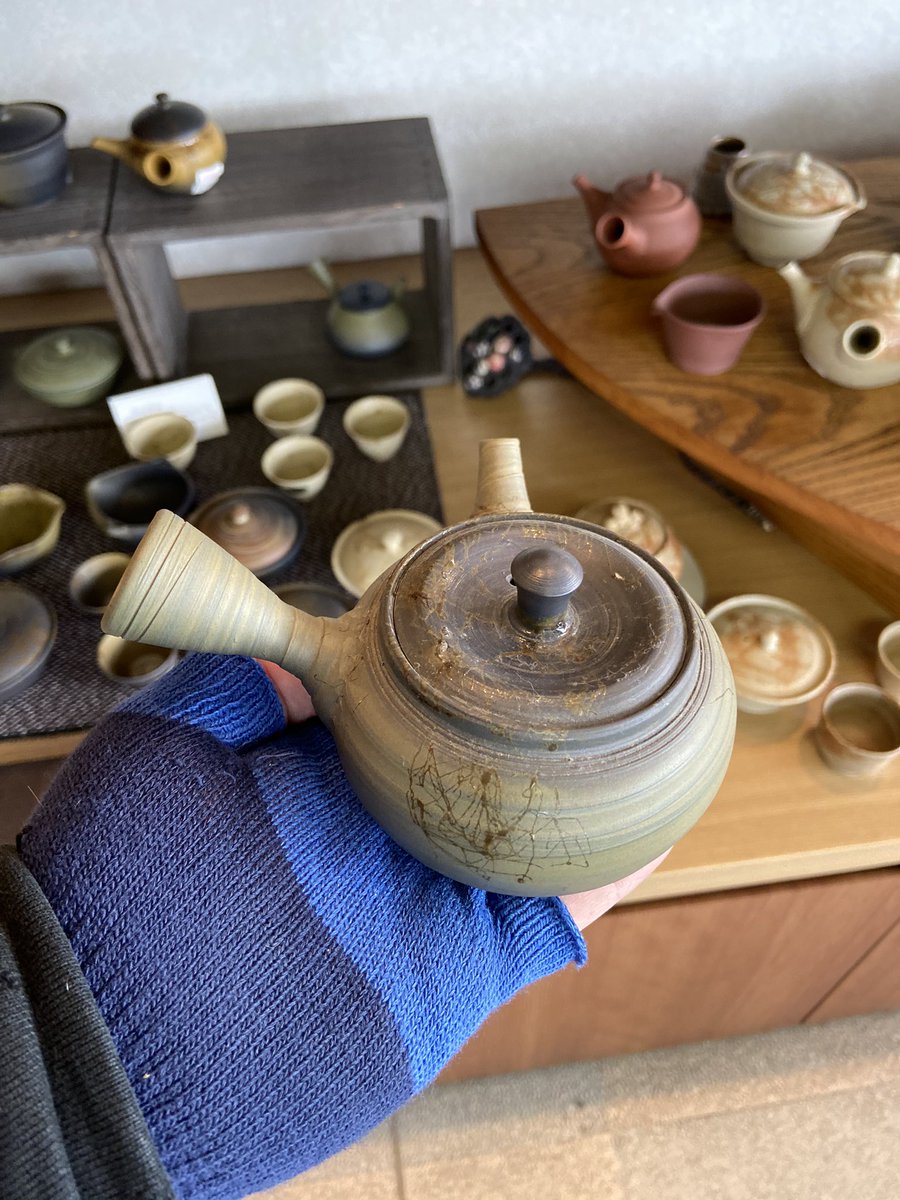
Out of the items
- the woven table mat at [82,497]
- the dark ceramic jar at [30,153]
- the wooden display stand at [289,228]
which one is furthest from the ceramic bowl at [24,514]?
the dark ceramic jar at [30,153]

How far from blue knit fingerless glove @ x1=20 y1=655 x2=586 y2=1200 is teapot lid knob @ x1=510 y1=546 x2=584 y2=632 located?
0.29 meters

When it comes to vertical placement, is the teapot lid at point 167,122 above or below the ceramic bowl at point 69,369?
above

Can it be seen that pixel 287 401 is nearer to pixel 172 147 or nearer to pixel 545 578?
pixel 172 147

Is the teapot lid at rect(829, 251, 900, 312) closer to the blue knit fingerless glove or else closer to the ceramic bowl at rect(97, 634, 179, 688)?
the blue knit fingerless glove

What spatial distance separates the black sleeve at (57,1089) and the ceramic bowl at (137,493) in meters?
0.69

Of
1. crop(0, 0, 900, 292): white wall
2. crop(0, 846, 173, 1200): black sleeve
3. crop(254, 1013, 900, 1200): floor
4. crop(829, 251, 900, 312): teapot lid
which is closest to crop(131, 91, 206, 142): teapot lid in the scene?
crop(0, 0, 900, 292): white wall

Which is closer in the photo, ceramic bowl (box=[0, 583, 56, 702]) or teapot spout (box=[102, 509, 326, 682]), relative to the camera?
teapot spout (box=[102, 509, 326, 682])

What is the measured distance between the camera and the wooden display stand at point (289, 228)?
1134mm

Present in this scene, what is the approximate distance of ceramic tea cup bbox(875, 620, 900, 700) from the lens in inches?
39.0

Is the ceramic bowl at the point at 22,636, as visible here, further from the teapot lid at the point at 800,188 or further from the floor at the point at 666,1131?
the teapot lid at the point at 800,188

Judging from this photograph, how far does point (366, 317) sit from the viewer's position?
1.40 metres

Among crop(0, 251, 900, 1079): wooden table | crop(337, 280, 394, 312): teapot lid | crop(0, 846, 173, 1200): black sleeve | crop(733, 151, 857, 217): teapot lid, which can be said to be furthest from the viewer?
crop(337, 280, 394, 312): teapot lid

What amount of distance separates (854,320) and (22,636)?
44.3 inches

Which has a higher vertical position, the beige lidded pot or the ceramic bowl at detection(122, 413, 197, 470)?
the beige lidded pot
